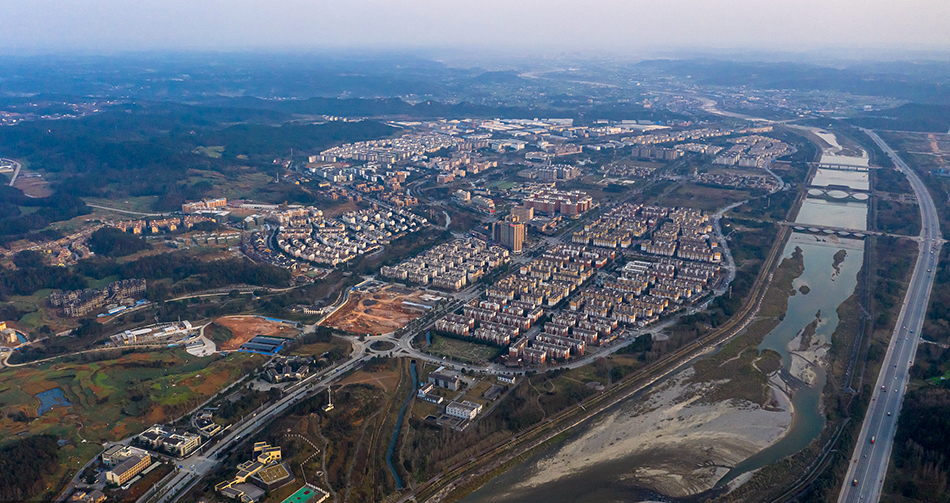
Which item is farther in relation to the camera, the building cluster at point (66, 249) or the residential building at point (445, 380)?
the building cluster at point (66, 249)

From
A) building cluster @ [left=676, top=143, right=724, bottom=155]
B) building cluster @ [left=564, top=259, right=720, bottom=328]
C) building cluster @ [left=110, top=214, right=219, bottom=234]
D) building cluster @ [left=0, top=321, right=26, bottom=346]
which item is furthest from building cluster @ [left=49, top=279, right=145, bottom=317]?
building cluster @ [left=676, top=143, right=724, bottom=155]

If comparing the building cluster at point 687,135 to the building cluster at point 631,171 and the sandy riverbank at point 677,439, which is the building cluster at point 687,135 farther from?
the sandy riverbank at point 677,439

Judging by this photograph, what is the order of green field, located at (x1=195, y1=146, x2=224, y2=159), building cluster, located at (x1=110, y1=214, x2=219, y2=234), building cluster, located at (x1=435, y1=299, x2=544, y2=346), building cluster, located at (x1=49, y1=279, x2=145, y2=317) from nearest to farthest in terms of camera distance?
building cluster, located at (x1=435, y1=299, x2=544, y2=346), building cluster, located at (x1=49, y1=279, x2=145, y2=317), building cluster, located at (x1=110, y1=214, x2=219, y2=234), green field, located at (x1=195, y1=146, x2=224, y2=159)

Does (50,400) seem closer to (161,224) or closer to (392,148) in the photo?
(161,224)

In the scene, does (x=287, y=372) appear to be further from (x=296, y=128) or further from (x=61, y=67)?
(x=61, y=67)

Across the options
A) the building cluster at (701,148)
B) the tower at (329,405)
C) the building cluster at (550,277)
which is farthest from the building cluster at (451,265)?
the building cluster at (701,148)

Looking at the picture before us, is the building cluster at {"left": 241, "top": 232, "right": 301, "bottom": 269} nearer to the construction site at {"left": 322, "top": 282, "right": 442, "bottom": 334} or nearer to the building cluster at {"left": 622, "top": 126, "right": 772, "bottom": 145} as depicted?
the construction site at {"left": 322, "top": 282, "right": 442, "bottom": 334}
